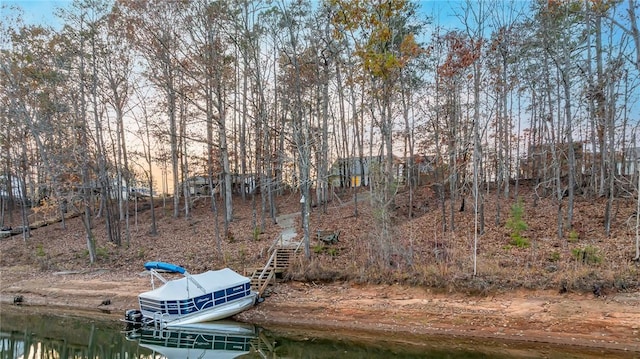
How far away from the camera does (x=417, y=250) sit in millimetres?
16234

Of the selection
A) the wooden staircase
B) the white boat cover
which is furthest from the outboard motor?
the wooden staircase

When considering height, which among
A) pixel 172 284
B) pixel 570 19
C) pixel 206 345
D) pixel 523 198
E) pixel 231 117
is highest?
pixel 570 19

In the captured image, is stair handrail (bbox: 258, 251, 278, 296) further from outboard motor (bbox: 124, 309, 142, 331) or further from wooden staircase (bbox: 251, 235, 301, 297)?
outboard motor (bbox: 124, 309, 142, 331)

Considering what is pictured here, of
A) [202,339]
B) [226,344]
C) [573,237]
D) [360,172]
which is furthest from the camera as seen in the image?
[360,172]

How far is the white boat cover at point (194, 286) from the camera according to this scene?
1388cm

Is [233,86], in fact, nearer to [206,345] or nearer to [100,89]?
[100,89]

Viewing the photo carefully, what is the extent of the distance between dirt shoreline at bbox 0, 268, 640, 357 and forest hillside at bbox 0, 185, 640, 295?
1.58 ft

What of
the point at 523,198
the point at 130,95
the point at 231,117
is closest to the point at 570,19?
the point at 523,198

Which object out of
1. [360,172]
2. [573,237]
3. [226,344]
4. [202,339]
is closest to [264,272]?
[202,339]

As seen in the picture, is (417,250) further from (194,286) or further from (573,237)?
(194,286)

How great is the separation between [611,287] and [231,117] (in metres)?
24.0

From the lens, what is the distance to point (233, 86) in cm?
2523

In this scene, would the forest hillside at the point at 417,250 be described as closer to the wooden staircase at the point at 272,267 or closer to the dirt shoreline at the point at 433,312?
the dirt shoreline at the point at 433,312

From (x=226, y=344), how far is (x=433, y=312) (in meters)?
6.30
